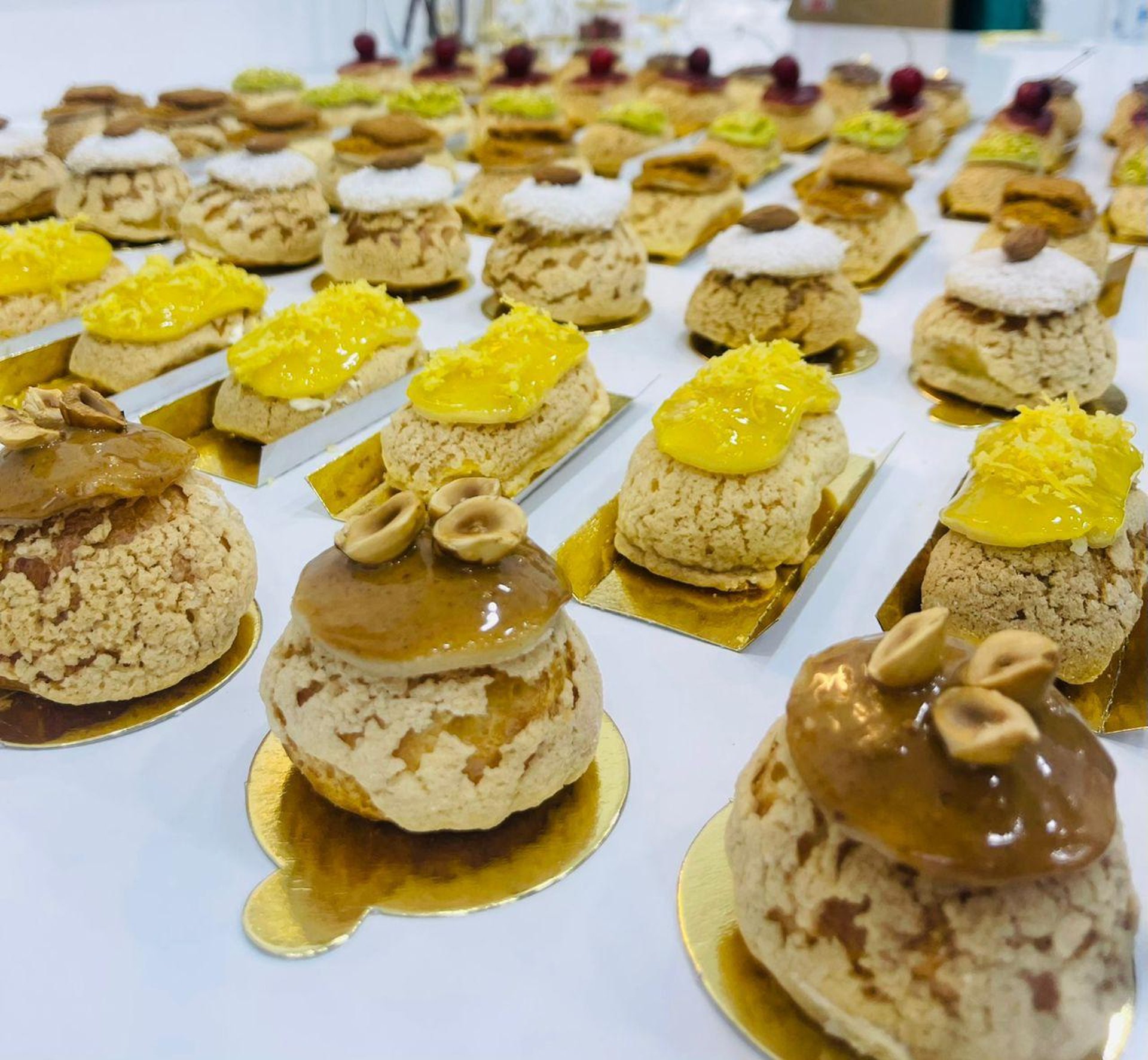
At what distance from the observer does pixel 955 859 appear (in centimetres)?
110

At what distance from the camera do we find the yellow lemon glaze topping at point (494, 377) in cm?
255

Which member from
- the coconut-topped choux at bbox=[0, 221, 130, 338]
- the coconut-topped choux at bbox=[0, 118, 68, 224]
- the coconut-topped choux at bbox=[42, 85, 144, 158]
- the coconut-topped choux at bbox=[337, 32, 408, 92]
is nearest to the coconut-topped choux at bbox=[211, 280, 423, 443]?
the coconut-topped choux at bbox=[0, 221, 130, 338]

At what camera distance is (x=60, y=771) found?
1826mm

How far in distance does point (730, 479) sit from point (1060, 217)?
2.31 m

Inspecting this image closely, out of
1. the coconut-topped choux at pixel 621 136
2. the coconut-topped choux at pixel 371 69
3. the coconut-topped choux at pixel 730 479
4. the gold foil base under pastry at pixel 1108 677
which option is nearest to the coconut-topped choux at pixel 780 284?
the coconut-topped choux at pixel 730 479

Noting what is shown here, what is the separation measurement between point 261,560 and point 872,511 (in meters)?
1.53

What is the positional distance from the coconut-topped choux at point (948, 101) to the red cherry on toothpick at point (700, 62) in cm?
131

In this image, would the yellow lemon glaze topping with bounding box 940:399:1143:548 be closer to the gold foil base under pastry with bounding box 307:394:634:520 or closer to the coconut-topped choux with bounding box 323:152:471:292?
the gold foil base under pastry with bounding box 307:394:634:520

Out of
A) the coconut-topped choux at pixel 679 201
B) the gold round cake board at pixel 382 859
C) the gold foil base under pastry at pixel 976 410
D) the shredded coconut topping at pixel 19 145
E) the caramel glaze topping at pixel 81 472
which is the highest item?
the caramel glaze topping at pixel 81 472

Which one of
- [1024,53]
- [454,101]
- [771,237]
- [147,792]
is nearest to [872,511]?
[771,237]

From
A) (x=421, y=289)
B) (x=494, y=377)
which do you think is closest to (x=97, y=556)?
(x=494, y=377)

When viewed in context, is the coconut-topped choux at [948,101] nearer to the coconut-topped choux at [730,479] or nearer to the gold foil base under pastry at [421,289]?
the gold foil base under pastry at [421,289]

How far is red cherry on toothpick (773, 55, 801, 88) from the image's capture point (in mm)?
5984

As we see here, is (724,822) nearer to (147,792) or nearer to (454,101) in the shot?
(147,792)
